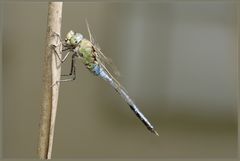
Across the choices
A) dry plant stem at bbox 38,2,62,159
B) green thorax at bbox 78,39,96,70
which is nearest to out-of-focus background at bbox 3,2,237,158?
green thorax at bbox 78,39,96,70

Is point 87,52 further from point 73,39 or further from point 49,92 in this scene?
point 49,92

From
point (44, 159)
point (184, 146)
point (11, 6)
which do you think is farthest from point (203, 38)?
point (44, 159)

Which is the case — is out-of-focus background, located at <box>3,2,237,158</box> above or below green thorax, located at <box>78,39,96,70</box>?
above

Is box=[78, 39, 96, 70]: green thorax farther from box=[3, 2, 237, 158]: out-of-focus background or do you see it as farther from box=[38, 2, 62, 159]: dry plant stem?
box=[3, 2, 237, 158]: out-of-focus background

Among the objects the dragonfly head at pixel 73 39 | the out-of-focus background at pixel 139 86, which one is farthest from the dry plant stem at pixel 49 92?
the out-of-focus background at pixel 139 86

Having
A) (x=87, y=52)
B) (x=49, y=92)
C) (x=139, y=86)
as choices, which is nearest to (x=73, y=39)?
(x=87, y=52)

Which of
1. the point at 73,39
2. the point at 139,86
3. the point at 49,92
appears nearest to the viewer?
the point at 49,92
